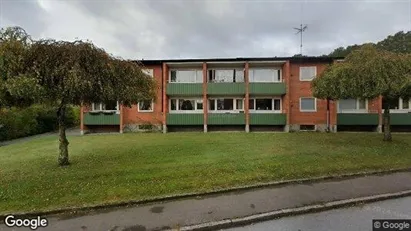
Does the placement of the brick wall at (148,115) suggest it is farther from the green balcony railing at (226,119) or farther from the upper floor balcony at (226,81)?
the green balcony railing at (226,119)

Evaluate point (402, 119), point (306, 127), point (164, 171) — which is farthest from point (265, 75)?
point (164, 171)

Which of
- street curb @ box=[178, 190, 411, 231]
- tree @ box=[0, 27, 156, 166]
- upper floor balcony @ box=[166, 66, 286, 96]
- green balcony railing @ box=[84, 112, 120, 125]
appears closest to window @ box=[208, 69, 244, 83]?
upper floor balcony @ box=[166, 66, 286, 96]

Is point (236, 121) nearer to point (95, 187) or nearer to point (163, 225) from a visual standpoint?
point (95, 187)

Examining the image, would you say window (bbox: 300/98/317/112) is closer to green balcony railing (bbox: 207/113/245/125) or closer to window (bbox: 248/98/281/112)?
window (bbox: 248/98/281/112)

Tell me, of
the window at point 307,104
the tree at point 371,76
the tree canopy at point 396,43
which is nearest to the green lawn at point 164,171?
the tree at point 371,76

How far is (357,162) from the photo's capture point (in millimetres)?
10008

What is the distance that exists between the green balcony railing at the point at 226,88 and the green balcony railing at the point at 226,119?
1.92m

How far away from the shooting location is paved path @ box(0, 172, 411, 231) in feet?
17.9

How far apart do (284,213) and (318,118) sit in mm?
20412

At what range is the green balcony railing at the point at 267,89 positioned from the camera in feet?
79.6

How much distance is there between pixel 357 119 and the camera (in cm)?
2384

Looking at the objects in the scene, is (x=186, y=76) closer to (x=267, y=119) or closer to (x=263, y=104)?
(x=263, y=104)

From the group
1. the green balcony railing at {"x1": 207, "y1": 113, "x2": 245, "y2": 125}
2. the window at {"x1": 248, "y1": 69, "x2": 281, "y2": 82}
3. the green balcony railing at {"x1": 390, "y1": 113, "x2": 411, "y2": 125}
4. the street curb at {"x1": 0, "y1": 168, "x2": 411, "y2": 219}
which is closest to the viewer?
the street curb at {"x1": 0, "y1": 168, "x2": 411, "y2": 219}

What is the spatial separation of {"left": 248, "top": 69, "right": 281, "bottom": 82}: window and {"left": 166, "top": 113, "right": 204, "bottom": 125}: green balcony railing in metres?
5.84
